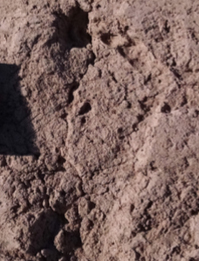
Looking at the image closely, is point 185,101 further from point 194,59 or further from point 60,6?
point 60,6

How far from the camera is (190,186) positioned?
1.49 m

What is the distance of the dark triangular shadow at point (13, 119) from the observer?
63.4 inches

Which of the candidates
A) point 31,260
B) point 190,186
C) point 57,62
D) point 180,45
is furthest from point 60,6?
point 31,260

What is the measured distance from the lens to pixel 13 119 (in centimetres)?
164

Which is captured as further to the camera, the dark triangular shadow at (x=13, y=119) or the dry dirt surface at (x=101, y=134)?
the dark triangular shadow at (x=13, y=119)

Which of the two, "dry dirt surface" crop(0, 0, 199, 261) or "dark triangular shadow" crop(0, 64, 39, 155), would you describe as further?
"dark triangular shadow" crop(0, 64, 39, 155)

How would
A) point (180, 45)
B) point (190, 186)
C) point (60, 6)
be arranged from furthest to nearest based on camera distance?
point (60, 6) < point (180, 45) < point (190, 186)

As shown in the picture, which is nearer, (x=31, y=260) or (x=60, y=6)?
Answer: (x=31, y=260)

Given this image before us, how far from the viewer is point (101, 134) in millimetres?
1580

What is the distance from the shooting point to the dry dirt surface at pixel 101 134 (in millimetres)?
1496

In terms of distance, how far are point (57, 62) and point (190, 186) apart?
66 centimetres

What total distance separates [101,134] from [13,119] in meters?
0.34

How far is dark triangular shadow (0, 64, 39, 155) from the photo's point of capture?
1609 mm

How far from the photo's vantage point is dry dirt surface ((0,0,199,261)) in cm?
150
